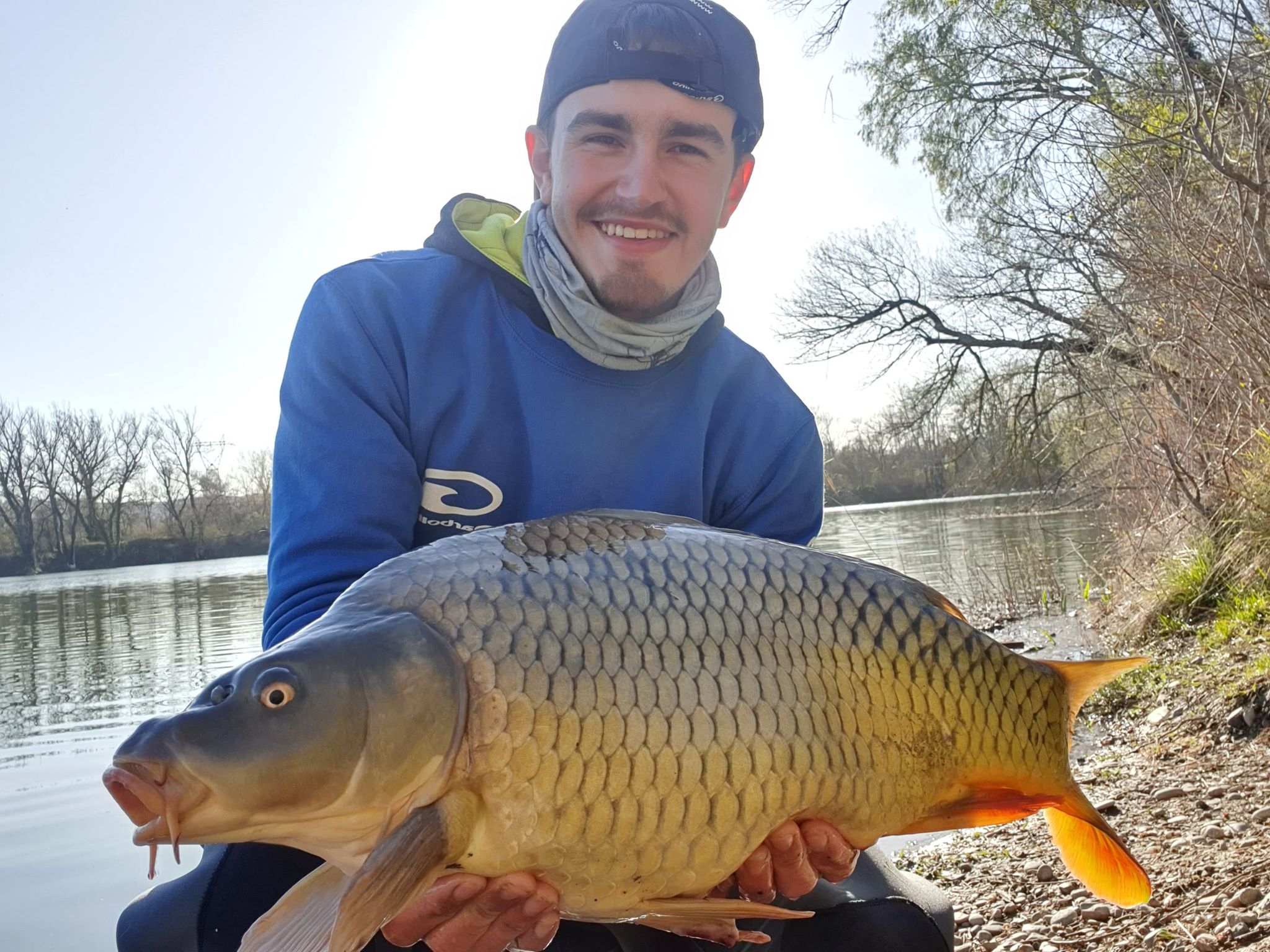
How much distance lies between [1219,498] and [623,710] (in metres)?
4.90

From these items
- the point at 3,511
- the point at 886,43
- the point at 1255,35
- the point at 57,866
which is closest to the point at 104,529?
the point at 3,511

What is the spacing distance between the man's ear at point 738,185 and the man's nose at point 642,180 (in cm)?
26

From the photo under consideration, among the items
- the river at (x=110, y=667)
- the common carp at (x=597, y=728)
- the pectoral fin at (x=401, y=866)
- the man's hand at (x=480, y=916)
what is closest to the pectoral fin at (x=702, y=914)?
the common carp at (x=597, y=728)

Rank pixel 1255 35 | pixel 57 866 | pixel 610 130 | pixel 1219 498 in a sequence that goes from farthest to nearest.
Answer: pixel 1219 498 → pixel 1255 35 → pixel 57 866 → pixel 610 130

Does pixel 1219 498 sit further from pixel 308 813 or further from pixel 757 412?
pixel 308 813

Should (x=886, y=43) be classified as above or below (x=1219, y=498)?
above

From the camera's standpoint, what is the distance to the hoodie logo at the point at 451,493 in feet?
5.37

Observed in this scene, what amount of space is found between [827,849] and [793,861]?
0.16 feet

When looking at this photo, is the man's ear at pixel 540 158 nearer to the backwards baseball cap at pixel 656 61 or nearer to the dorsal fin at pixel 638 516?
A: the backwards baseball cap at pixel 656 61

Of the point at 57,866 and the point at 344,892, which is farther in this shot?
the point at 57,866

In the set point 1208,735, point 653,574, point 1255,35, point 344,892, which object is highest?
point 1255,35

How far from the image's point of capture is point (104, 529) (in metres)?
32.5

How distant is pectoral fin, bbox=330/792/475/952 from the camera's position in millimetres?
869

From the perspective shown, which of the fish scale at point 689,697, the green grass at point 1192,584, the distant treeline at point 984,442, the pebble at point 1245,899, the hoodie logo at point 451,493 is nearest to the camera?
the fish scale at point 689,697
